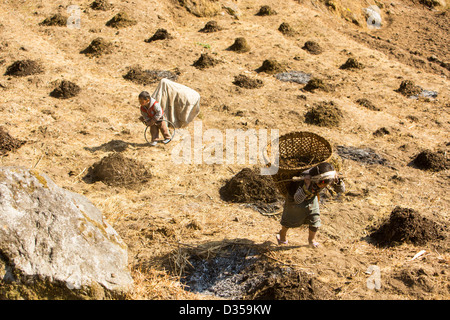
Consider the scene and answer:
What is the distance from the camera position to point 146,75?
10.1 m

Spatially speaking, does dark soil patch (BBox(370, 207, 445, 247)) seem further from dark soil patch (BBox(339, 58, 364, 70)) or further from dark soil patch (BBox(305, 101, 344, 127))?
dark soil patch (BBox(339, 58, 364, 70))

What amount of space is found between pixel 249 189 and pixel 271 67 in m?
5.61

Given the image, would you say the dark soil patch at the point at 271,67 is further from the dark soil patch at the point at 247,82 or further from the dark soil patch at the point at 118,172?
the dark soil patch at the point at 118,172

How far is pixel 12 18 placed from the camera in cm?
1220

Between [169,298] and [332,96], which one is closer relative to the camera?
[169,298]

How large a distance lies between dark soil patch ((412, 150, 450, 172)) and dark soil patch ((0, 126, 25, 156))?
25.3 feet

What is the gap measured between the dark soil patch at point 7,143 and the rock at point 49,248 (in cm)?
364

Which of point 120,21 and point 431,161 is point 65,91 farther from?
point 431,161

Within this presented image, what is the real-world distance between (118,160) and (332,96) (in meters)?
5.92

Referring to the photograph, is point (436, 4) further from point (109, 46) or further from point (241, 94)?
point (109, 46)

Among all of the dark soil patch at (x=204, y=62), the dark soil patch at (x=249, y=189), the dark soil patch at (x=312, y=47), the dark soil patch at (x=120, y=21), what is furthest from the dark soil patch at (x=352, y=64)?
the dark soil patch at (x=120, y=21)

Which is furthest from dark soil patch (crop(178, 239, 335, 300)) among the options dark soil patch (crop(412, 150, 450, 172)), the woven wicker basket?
dark soil patch (crop(412, 150, 450, 172))

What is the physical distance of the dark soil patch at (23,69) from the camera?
9.54 metres
